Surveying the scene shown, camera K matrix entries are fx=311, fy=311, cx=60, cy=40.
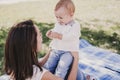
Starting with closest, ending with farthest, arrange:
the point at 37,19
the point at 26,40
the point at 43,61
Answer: the point at 26,40 < the point at 43,61 < the point at 37,19

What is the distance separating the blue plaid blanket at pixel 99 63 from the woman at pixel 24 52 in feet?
3.99

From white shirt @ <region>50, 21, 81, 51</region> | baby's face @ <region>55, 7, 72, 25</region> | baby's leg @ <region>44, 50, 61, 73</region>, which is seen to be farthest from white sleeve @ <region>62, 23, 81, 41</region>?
baby's leg @ <region>44, 50, 61, 73</region>

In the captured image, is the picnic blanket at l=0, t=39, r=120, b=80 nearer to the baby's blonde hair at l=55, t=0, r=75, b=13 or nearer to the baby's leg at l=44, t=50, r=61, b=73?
the baby's leg at l=44, t=50, r=61, b=73

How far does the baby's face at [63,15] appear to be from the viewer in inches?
126

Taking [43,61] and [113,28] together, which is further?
[113,28]

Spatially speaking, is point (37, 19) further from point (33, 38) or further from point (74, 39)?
point (33, 38)

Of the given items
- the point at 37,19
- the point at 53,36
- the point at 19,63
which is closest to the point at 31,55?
the point at 19,63

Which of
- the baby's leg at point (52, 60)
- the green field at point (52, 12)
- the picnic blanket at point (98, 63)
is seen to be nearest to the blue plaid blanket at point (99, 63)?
the picnic blanket at point (98, 63)

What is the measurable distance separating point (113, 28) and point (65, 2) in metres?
3.24

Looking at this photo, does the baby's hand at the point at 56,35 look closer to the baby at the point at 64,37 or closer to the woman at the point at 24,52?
the baby at the point at 64,37

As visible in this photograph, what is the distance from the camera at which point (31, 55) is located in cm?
254

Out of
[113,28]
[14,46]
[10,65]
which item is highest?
[14,46]

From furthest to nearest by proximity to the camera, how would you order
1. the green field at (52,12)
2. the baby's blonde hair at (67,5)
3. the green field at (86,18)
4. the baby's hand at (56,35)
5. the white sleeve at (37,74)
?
the green field at (52,12) → the green field at (86,18) → the baby's blonde hair at (67,5) → the baby's hand at (56,35) → the white sleeve at (37,74)

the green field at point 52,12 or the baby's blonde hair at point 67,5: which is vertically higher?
the baby's blonde hair at point 67,5
